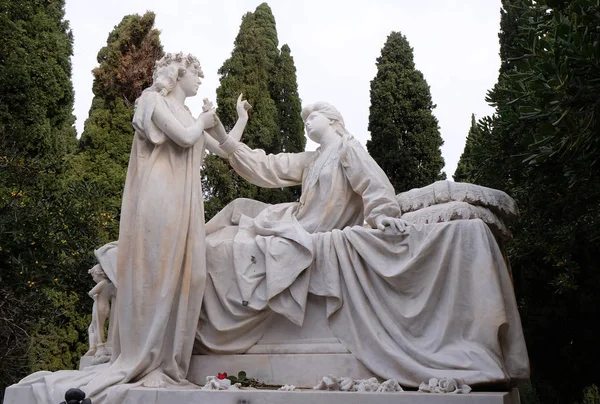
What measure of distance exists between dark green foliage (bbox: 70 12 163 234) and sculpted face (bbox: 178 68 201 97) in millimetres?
7316

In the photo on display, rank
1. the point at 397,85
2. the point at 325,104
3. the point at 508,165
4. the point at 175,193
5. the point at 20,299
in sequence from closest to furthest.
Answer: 1. the point at 175,193
2. the point at 325,104
3. the point at 508,165
4. the point at 20,299
5. the point at 397,85

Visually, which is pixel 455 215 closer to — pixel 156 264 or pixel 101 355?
pixel 156 264

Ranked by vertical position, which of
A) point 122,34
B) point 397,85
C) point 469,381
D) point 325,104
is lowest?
point 469,381

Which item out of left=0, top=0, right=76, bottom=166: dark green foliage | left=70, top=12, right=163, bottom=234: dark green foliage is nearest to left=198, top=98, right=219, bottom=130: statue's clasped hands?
left=0, top=0, right=76, bottom=166: dark green foliage

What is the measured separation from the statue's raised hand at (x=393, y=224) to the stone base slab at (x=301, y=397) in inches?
47.5

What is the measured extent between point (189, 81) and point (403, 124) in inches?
329

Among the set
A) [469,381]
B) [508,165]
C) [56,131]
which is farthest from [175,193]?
[56,131]

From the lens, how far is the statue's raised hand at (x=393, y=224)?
539 cm

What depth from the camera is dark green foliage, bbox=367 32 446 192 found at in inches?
535

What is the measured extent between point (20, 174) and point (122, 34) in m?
7.01

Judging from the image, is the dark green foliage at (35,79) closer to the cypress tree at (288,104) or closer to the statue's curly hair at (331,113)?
the cypress tree at (288,104)

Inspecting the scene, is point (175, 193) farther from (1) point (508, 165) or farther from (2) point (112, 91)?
(2) point (112, 91)

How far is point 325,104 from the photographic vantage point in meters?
6.62

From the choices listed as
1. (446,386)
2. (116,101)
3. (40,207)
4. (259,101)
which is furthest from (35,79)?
(446,386)
